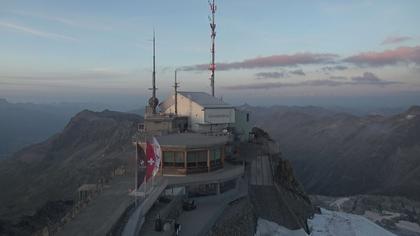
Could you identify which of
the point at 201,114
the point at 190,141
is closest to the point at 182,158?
the point at 190,141

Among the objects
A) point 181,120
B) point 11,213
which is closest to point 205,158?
point 181,120

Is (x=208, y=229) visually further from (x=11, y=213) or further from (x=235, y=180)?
(x=11, y=213)

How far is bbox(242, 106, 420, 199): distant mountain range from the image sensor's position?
413 feet

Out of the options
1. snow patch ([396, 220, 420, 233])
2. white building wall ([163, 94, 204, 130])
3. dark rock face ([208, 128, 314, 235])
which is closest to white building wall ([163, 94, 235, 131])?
white building wall ([163, 94, 204, 130])

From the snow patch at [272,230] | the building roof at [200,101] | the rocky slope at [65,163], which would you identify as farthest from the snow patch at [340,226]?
the rocky slope at [65,163]

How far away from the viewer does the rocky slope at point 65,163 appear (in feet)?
197

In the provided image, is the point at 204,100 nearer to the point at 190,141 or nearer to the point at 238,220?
the point at 190,141

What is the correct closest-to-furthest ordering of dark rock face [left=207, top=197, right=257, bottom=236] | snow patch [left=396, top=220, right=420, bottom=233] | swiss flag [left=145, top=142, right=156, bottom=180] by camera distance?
1. swiss flag [left=145, top=142, right=156, bottom=180]
2. dark rock face [left=207, top=197, right=257, bottom=236]
3. snow patch [left=396, top=220, right=420, bottom=233]

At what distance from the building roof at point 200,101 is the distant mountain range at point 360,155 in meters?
74.6

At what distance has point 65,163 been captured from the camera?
79812mm

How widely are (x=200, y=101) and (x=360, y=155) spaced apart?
122031mm

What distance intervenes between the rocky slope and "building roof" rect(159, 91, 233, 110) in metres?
6.76

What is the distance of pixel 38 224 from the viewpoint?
129 feet

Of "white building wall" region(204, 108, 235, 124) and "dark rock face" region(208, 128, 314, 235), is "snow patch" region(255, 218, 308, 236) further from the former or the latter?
"white building wall" region(204, 108, 235, 124)
